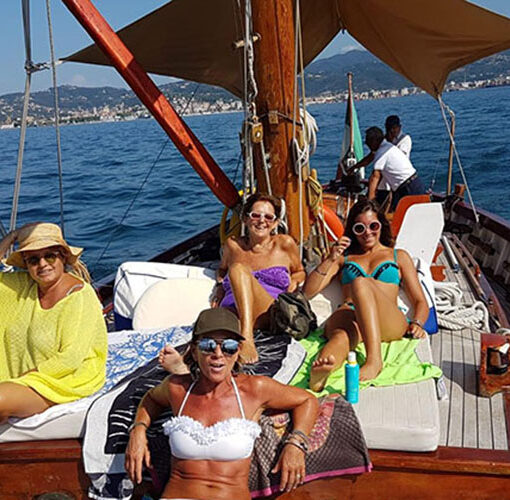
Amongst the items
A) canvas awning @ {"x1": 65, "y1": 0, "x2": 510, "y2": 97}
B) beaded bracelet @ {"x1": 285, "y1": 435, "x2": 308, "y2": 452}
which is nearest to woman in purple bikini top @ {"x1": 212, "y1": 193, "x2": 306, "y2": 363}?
beaded bracelet @ {"x1": 285, "y1": 435, "x2": 308, "y2": 452}

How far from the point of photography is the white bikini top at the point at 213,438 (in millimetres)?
2652

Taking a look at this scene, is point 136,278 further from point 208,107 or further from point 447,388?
point 208,107

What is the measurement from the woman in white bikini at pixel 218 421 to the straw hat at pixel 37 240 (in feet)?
3.29

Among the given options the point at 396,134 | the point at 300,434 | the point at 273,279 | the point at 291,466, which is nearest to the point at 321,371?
the point at 300,434

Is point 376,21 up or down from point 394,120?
up

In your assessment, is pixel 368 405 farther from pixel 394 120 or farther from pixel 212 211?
Result: pixel 212 211

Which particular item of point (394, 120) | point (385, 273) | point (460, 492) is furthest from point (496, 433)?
point (394, 120)

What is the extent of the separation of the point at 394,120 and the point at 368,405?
4.70m

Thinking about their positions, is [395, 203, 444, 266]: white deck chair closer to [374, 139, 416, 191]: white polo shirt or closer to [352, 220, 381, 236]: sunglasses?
[352, 220, 381, 236]: sunglasses

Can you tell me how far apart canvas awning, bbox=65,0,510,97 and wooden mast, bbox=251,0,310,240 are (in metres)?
1.70

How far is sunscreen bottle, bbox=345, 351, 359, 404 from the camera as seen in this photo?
3.04m

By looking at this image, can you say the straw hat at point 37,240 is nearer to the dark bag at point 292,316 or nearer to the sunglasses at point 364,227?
the dark bag at point 292,316

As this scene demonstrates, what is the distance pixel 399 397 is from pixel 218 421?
977 millimetres

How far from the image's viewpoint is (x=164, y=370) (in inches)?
133
